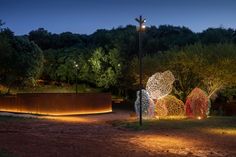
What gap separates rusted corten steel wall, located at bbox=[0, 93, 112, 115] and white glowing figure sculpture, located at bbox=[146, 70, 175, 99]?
1234 centimetres

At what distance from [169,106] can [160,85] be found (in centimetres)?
170

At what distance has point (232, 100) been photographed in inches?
2202

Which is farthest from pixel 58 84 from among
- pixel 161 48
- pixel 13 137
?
pixel 13 137

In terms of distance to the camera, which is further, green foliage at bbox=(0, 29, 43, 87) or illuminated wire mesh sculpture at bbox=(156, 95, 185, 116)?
green foliage at bbox=(0, 29, 43, 87)

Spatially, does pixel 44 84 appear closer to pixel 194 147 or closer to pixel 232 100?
pixel 232 100

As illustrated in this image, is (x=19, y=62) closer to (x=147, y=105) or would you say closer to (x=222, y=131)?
(x=147, y=105)

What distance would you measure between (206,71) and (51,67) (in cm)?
4315

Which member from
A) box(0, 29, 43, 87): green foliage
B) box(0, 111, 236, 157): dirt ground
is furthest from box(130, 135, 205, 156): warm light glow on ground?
box(0, 29, 43, 87): green foliage

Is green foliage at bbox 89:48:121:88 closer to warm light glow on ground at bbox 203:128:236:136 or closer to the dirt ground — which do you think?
warm light glow on ground at bbox 203:128:236:136

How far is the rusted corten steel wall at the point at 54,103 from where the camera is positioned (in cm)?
Answer: 4553

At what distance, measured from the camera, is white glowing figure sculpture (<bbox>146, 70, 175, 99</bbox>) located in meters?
35.6

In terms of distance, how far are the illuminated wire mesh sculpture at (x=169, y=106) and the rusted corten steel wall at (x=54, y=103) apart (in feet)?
41.2

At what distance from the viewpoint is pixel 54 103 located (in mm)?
45500

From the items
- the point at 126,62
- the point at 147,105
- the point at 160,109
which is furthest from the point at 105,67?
the point at 147,105
